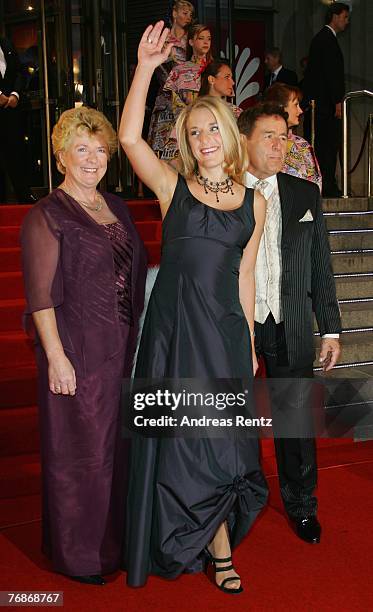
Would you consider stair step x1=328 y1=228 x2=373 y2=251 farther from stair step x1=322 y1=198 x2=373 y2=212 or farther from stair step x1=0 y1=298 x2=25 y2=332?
stair step x1=0 y1=298 x2=25 y2=332

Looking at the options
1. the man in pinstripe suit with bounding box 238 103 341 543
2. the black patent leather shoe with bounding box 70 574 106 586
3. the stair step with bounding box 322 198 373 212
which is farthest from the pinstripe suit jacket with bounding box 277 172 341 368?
the stair step with bounding box 322 198 373 212

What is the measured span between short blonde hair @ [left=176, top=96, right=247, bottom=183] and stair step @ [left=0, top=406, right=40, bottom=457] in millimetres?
1894

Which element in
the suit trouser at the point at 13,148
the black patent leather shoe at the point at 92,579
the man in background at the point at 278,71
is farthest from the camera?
the man in background at the point at 278,71

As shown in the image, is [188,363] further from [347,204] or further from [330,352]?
[347,204]

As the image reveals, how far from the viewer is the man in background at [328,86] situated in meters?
8.07

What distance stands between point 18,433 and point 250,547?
1.45 m

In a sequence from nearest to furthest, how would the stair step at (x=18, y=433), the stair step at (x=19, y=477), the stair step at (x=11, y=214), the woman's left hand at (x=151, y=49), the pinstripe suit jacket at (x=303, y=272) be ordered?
the woman's left hand at (x=151, y=49) < the pinstripe suit jacket at (x=303, y=272) < the stair step at (x=19, y=477) < the stair step at (x=18, y=433) < the stair step at (x=11, y=214)

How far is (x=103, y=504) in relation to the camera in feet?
10.5

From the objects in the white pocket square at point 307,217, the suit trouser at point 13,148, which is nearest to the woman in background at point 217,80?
the suit trouser at point 13,148

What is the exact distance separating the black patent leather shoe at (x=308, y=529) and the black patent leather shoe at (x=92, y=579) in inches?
33.1

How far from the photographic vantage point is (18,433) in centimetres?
448

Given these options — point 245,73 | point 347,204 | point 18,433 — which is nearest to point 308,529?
point 18,433

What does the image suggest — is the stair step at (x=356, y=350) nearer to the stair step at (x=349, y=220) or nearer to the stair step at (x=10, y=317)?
the stair step at (x=349, y=220)

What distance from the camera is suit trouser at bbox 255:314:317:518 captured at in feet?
11.8
